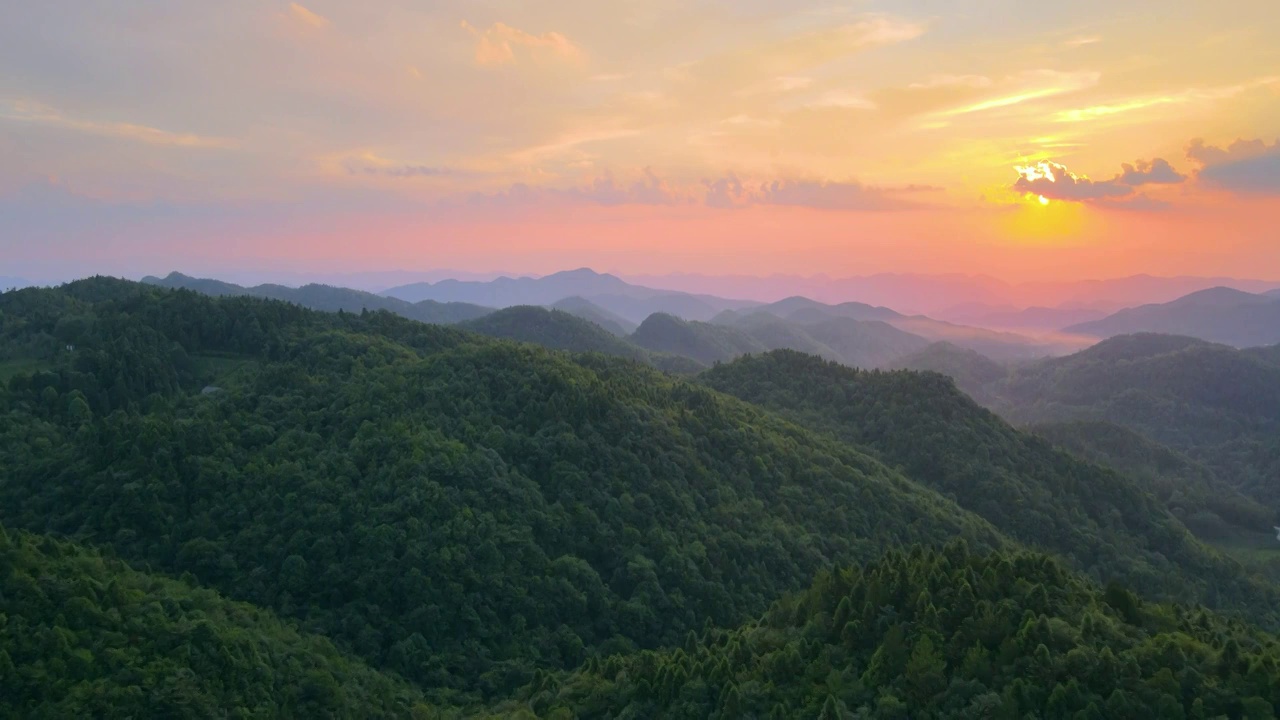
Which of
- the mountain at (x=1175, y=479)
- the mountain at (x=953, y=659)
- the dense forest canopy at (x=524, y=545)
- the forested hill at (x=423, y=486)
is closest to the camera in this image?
the mountain at (x=953, y=659)

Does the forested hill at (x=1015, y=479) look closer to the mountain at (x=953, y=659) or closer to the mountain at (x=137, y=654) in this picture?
the mountain at (x=953, y=659)

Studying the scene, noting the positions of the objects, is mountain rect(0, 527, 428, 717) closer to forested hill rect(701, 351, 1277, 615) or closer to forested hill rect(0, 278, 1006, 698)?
forested hill rect(0, 278, 1006, 698)

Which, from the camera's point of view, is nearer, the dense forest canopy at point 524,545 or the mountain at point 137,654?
the mountain at point 137,654

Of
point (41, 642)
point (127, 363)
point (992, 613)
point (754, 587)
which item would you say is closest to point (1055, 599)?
point (992, 613)

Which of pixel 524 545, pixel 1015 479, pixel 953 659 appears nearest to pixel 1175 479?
pixel 1015 479

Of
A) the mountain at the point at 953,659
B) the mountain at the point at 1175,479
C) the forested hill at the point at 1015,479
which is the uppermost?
the mountain at the point at 953,659

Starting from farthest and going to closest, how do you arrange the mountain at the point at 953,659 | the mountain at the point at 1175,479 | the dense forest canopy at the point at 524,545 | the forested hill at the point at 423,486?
1. the mountain at the point at 1175,479
2. the forested hill at the point at 423,486
3. the dense forest canopy at the point at 524,545
4. the mountain at the point at 953,659

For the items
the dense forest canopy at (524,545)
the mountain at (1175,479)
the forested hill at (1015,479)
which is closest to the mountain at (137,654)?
the dense forest canopy at (524,545)
